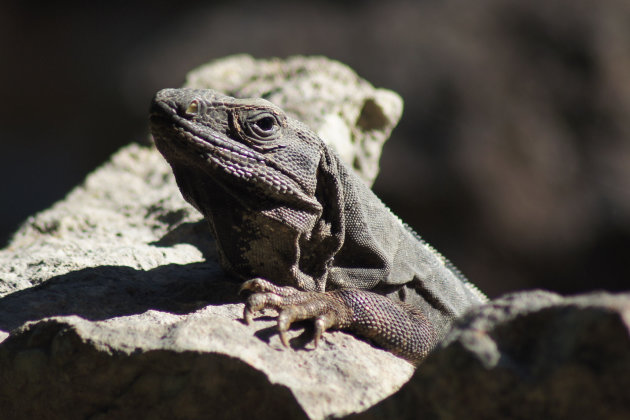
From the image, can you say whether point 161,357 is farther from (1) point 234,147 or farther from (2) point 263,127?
(2) point 263,127

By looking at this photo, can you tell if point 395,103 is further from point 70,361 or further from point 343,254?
point 70,361

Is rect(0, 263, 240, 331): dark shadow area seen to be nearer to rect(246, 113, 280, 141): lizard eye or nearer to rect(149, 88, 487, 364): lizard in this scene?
rect(149, 88, 487, 364): lizard

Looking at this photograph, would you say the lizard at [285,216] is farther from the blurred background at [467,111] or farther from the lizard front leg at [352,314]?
the blurred background at [467,111]

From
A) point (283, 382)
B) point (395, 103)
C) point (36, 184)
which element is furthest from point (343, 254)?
point (36, 184)

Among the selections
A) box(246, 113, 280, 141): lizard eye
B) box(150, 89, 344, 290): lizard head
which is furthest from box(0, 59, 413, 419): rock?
box(246, 113, 280, 141): lizard eye

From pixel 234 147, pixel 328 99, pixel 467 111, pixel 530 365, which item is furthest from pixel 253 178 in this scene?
pixel 467 111
